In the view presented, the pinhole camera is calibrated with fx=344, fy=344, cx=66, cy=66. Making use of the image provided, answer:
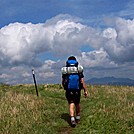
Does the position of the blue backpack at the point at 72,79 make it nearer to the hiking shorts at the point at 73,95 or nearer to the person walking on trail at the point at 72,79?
the person walking on trail at the point at 72,79

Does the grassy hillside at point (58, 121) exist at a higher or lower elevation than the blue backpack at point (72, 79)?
lower

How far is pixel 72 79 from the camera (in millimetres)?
14109

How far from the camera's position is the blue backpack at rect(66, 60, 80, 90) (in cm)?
1409

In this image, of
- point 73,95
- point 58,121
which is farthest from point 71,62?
point 58,121

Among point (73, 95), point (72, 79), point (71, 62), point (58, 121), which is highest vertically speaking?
point (71, 62)

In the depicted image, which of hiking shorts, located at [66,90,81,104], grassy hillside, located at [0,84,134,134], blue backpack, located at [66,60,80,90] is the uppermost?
blue backpack, located at [66,60,80,90]

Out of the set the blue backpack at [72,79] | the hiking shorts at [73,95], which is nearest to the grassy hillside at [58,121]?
the hiking shorts at [73,95]

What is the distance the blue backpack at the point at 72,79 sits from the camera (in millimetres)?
14086

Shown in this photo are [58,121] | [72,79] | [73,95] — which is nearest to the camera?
[72,79]

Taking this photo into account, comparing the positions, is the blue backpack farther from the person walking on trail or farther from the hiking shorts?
the hiking shorts

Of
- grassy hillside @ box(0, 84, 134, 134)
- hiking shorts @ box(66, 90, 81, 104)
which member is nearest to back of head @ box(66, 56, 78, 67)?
hiking shorts @ box(66, 90, 81, 104)

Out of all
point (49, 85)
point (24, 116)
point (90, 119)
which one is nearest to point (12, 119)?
point (24, 116)

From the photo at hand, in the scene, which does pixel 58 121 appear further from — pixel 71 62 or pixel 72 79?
pixel 71 62

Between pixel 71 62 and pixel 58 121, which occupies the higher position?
pixel 71 62
